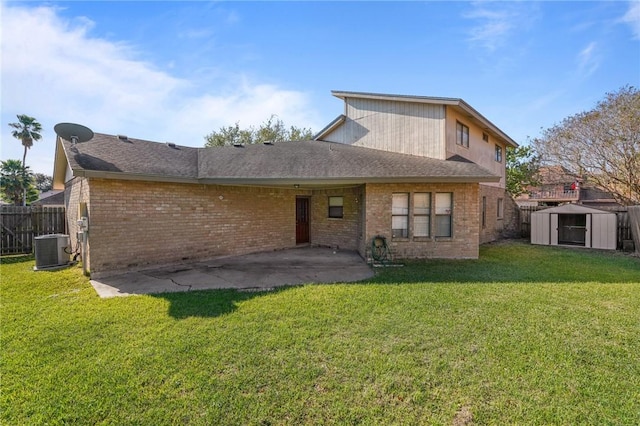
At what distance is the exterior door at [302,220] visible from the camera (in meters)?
12.1

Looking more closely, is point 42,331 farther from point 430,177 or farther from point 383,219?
point 430,177

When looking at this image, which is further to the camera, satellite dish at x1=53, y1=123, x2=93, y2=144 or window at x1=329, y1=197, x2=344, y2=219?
window at x1=329, y1=197, x2=344, y2=219

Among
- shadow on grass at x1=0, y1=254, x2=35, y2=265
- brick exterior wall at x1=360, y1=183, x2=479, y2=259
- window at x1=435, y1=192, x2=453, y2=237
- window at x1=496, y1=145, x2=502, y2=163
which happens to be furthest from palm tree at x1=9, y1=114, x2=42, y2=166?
window at x1=496, y1=145, x2=502, y2=163

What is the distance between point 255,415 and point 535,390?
2672 mm

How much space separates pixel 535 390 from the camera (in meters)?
2.76

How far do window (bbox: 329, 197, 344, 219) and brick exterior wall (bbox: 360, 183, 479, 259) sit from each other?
263 centimetres

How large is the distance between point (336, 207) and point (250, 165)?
3.91 metres

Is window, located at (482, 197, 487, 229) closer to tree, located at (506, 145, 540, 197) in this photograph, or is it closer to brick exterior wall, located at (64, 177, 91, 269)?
tree, located at (506, 145, 540, 197)

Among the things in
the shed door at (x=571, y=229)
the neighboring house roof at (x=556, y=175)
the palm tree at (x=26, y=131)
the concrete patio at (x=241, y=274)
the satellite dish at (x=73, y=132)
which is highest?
the palm tree at (x=26, y=131)

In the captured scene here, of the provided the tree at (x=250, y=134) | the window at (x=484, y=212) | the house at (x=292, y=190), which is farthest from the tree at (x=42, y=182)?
the window at (x=484, y=212)

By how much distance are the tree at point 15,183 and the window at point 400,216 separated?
3234 centimetres

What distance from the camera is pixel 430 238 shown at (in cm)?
912

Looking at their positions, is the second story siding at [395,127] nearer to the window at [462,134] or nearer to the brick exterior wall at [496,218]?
the window at [462,134]

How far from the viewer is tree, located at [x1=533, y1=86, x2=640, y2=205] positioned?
14.7m
